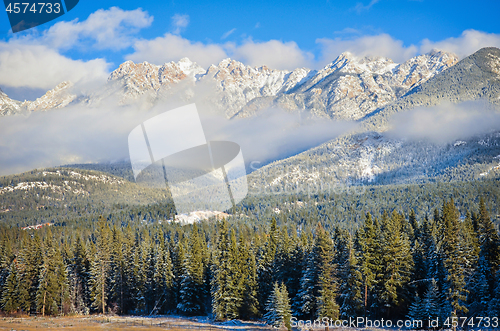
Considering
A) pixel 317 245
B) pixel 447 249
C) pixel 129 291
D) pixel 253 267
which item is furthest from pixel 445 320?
pixel 129 291

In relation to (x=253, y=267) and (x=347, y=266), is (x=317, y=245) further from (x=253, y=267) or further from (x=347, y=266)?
(x=253, y=267)

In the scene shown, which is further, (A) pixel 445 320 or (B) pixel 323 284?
(B) pixel 323 284

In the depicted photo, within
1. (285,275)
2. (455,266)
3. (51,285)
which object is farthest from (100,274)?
(455,266)

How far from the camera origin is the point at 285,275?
4294cm

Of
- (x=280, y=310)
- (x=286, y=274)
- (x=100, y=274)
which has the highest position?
(x=100, y=274)

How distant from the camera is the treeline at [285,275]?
33.8 metres

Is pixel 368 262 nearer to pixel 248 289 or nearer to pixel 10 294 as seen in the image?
pixel 248 289

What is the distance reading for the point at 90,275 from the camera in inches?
2089

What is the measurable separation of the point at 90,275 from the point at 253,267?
25152mm

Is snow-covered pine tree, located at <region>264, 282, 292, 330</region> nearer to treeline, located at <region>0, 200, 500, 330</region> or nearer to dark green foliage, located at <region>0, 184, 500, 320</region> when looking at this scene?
treeline, located at <region>0, 200, 500, 330</region>

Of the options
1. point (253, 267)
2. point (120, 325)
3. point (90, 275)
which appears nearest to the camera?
point (120, 325)

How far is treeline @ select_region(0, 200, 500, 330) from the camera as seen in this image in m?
33.8

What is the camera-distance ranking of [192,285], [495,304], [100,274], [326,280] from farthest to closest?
[100,274], [192,285], [326,280], [495,304]

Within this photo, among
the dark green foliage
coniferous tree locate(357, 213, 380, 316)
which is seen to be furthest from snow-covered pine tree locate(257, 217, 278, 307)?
coniferous tree locate(357, 213, 380, 316)
